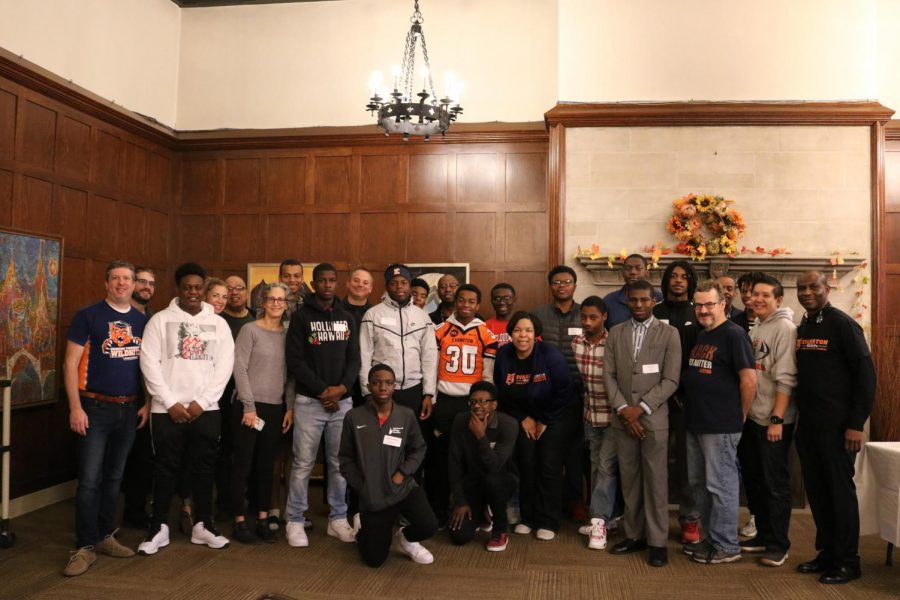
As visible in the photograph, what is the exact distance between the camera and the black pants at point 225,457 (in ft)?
15.5

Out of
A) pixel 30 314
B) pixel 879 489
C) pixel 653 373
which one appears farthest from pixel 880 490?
pixel 30 314

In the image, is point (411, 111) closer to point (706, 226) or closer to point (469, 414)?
point (469, 414)

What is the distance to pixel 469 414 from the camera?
4258 millimetres

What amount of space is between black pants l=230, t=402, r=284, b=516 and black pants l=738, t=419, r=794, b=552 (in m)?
2.93

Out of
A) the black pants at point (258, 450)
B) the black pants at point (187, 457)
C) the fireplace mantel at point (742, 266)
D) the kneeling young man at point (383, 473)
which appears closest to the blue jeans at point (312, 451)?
the black pants at point (258, 450)

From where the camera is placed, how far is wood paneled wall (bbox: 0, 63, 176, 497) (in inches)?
203

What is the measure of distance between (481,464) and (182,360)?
6.18 feet

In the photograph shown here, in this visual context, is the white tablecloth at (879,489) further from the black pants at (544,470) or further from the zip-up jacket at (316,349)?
the zip-up jacket at (316,349)

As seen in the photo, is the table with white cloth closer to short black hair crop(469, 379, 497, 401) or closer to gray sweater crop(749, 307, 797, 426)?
gray sweater crop(749, 307, 797, 426)

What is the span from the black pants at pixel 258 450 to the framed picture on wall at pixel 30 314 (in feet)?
6.16

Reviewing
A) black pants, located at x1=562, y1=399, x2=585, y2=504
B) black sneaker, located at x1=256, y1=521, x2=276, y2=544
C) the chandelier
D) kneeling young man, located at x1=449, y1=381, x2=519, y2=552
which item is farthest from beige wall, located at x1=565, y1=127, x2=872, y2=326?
black sneaker, located at x1=256, y1=521, x2=276, y2=544

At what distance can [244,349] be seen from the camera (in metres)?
4.30

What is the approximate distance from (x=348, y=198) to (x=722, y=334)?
14.2 ft

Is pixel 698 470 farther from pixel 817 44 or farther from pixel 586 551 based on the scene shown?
pixel 817 44
